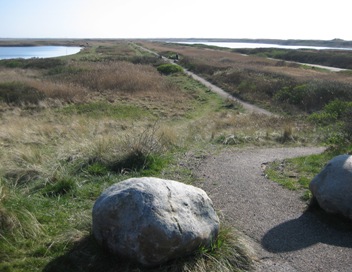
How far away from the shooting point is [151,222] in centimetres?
445

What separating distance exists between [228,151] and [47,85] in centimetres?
1726

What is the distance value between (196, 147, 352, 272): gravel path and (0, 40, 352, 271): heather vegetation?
47cm

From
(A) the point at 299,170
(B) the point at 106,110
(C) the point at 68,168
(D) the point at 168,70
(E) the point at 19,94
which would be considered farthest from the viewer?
(D) the point at 168,70

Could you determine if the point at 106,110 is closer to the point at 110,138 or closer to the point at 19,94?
the point at 19,94

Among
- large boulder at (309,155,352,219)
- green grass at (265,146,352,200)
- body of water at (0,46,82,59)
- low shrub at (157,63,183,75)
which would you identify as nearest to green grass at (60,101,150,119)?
green grass at (265,146,352,200)

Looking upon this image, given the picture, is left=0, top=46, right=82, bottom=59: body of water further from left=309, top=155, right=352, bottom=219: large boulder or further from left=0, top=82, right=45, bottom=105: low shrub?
left=309, top=155, right=352, bottom=219: large boulder

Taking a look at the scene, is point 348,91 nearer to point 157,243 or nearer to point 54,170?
point 54,170

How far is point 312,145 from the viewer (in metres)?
12.5

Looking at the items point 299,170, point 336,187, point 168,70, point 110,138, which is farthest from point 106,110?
point 168,70

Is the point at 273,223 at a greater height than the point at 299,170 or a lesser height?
greater

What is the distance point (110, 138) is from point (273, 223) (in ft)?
17.9

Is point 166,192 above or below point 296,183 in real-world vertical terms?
above

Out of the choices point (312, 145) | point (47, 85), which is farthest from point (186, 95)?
point (312, 145)

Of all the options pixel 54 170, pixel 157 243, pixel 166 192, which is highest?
pixel 166 192
